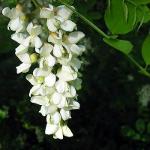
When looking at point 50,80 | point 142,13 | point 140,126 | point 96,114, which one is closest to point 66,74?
point 50,80

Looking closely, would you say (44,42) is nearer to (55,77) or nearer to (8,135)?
(55,77)

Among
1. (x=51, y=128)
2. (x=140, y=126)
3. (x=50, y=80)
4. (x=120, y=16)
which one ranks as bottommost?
(x=140, y=126)

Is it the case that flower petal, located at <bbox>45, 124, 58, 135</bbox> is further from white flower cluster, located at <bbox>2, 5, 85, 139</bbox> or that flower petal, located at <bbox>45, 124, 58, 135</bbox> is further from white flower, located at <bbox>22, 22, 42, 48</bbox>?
white flower, located at <bbox>22, 22, 42, 48</bbox>

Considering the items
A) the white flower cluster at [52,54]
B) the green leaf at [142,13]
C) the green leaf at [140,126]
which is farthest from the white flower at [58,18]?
the green leaf at [140,126]

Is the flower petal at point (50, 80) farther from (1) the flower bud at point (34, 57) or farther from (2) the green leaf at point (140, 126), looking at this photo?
(2) the green leaf at point (140, 126)

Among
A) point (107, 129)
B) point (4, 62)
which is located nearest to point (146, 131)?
point (107, 129)

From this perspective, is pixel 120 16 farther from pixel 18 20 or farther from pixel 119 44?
pixel 18 20
